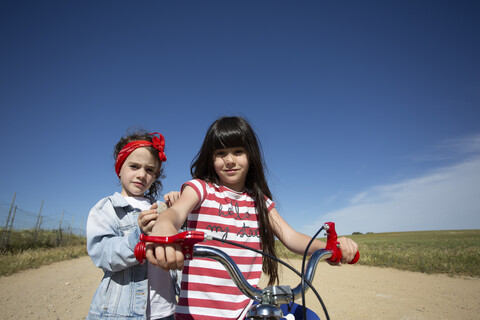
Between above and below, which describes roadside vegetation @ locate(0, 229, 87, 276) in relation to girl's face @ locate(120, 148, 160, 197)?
below

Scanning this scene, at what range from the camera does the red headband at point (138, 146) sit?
93.0 inches

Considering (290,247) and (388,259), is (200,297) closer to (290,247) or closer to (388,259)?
(290,247)

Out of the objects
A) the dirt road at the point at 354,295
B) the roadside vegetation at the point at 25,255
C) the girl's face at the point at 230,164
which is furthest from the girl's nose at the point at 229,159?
the roadside vegetation at the point at 25,255

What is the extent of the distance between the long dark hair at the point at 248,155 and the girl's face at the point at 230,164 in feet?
0.12

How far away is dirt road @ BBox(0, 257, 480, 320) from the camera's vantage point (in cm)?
490

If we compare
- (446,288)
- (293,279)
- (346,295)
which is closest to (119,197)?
(346,295)

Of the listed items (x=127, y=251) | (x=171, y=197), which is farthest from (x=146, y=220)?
(x=171, y=197)

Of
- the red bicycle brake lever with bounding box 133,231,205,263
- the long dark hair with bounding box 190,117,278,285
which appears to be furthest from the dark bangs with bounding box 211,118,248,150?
the red bicycle brake lever with bounding box 133,231,205,263

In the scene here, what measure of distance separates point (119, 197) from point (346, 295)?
5.93 meters

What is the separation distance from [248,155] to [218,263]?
74 cm

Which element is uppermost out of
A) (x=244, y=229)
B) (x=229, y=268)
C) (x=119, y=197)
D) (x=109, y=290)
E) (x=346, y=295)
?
(x=119, y=197)

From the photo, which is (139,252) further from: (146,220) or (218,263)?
(218,263)

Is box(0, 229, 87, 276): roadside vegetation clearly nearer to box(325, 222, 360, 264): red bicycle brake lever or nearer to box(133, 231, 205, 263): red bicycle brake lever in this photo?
box(133, 231, 205, 263): red bicycle brake lever

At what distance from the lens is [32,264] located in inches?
395
